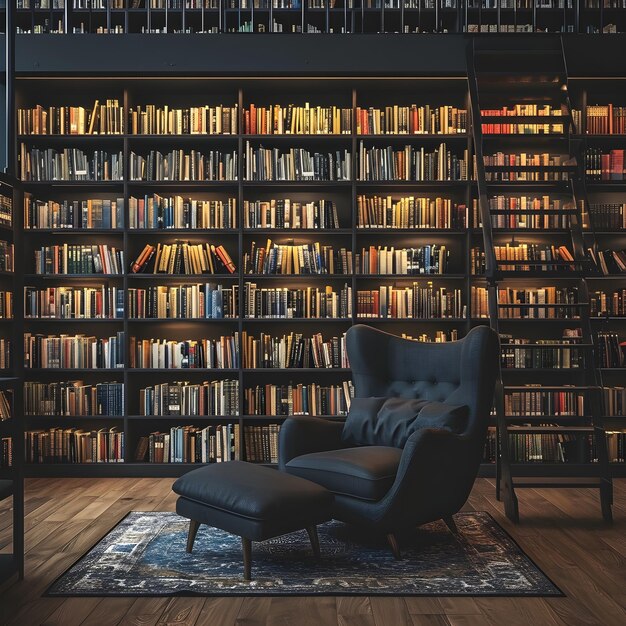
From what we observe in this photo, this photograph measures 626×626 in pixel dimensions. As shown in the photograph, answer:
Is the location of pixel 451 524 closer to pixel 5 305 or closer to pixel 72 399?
pixel 72 399

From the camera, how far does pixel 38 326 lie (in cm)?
639

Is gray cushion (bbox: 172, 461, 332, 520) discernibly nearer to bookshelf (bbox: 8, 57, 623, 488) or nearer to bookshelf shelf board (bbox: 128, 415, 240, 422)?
bookshelf shelf board (bbox: 128, 415, 240, 422)

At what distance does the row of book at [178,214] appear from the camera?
6.06 metres

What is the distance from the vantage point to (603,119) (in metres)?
6.12

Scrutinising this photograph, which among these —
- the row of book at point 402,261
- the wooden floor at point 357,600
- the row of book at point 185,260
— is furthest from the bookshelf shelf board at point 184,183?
the wooden floor at point 357,600

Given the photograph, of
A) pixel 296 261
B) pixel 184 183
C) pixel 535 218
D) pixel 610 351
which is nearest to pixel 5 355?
pixel 184 183

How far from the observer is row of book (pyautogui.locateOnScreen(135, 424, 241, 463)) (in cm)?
599

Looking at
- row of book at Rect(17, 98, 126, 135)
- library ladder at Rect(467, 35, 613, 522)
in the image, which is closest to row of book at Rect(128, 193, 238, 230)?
row of book at Rect(17, 98, 126, 135)

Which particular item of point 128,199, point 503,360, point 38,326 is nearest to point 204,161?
point 128,199

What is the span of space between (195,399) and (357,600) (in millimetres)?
3092

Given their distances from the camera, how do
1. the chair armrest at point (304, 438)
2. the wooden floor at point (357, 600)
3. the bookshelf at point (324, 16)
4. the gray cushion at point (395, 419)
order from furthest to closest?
the bookshelf at point (324, 16)
the chair armrest at point (304, 438)
the gray cushion at point (395, 419)
the wooden floor at point (357, 600)

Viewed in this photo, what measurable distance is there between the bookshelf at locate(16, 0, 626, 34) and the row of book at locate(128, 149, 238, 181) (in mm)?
1540

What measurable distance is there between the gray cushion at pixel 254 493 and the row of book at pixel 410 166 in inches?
120

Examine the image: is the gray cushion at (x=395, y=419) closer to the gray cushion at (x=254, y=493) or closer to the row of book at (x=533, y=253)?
the gray cushion at (x=254, y=493)
